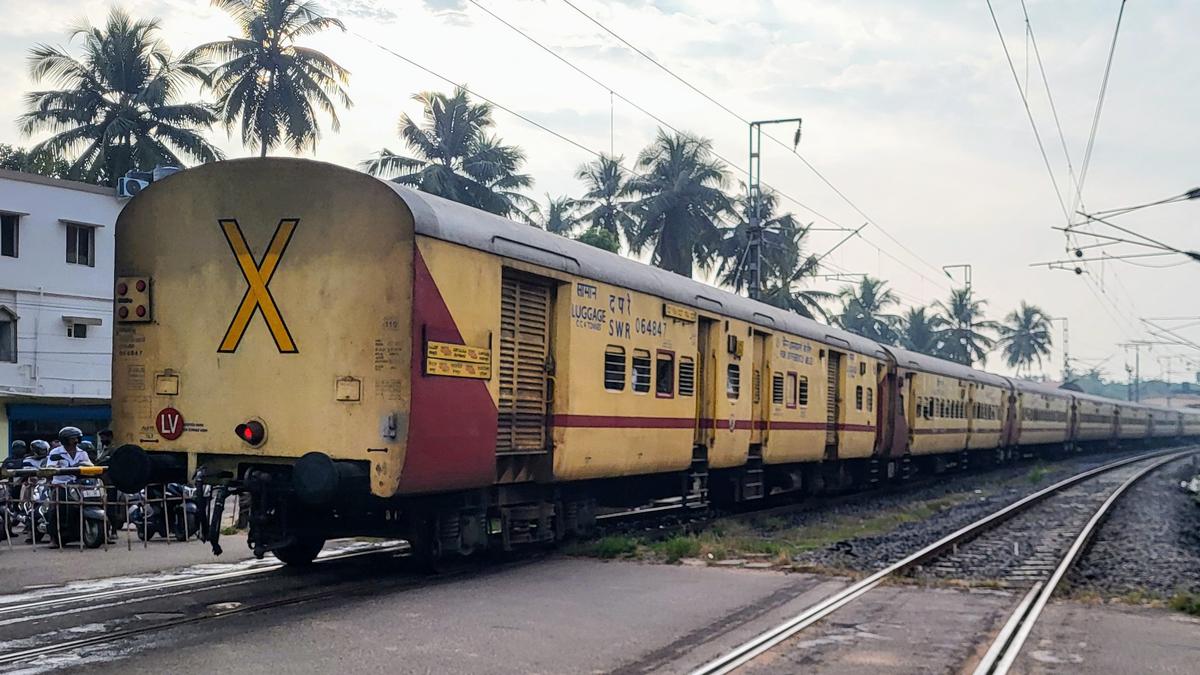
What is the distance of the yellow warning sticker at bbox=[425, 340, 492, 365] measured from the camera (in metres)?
8.91

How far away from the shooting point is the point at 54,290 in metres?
25.6

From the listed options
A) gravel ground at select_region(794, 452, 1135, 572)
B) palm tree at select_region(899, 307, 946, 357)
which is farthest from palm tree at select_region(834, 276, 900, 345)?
gravel ground at select_region(794, 452, 1135, 572)

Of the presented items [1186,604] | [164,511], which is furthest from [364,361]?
[1186,604]

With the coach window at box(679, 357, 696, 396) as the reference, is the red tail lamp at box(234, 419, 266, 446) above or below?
below

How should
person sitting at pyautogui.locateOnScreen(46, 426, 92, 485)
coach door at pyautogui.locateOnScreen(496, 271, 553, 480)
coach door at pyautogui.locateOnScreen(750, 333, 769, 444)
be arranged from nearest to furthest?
1. coach door at pyautogui.locateOnScreen(496, 271, 553, 480)
2. person sitting at pyautogui.locateOnScreen(46, 426, 92, 485)
3. coach door at pyautogui.locateOnScreen(750, 333, 769, 444)

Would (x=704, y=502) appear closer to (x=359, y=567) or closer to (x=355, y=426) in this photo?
(x=359, y=567)

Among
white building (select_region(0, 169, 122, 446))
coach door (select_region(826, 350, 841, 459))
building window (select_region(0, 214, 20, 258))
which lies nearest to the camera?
coach door (select_region(826, 350, 841, 459))

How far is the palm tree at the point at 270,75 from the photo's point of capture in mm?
32125

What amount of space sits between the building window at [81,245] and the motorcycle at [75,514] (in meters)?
14.5

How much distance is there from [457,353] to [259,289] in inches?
66.2

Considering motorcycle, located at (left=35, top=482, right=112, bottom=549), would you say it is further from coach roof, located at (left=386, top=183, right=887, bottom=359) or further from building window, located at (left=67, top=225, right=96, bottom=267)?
building window, located at (left=67, top=225, right=96, bottom=267)

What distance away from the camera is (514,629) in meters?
7.87

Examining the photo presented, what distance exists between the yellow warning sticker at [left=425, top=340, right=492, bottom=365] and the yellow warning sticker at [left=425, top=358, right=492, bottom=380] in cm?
3

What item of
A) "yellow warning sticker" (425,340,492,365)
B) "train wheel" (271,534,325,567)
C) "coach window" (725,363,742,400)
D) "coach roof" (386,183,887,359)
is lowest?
"train wheel" (271,534,325,567)
